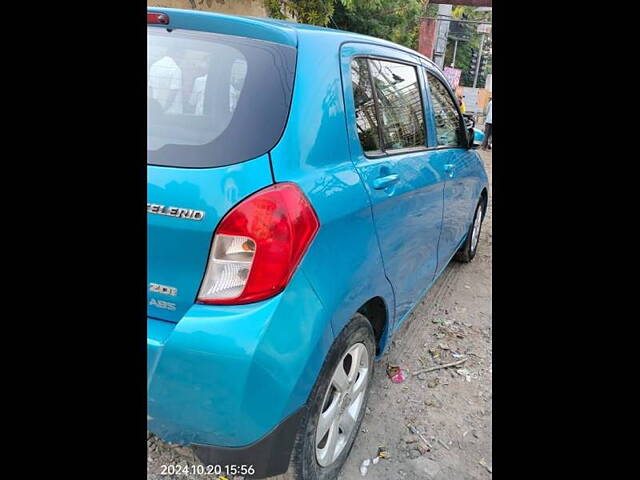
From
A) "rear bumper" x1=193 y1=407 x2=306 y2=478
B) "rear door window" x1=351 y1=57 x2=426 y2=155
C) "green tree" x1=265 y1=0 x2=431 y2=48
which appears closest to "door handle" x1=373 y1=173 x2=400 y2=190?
"rear door window" x1=351 y1=57 x2=426 y2=155

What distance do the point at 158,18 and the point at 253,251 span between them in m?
0.92

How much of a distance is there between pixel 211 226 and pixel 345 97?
0.74m

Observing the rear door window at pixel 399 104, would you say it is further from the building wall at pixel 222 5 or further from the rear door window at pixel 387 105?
the building wall at pixel 222 5

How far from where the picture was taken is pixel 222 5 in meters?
6.64

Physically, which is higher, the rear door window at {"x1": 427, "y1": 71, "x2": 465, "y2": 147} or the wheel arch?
the rear door window at {"x1": 427, "y1": 71, "x2": 465, "y2": 147}

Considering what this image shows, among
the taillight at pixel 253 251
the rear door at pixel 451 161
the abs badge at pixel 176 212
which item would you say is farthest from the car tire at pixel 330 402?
the rear door at pixel 451 161

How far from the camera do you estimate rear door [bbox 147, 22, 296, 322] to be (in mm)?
1349

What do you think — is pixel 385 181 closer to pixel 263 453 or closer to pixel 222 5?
pixel 263 453

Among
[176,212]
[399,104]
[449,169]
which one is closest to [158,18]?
[176,212]

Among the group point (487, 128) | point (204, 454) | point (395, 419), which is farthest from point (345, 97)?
point (487, 128)

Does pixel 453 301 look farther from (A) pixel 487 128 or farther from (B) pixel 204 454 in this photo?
(A) pixel 487 128

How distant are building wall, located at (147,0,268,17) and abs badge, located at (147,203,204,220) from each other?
5.11 metres

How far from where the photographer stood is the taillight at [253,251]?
1.34 m

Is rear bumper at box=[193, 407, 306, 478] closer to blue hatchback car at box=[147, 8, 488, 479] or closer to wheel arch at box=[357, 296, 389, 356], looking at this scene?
blue hatchback car at box=[147, 8, 488, 479]
